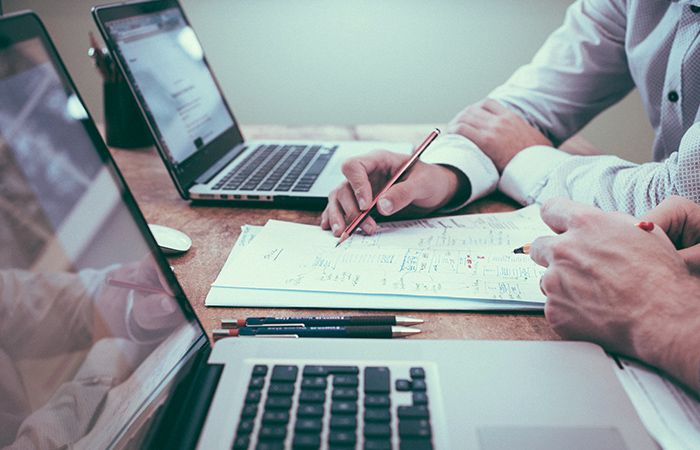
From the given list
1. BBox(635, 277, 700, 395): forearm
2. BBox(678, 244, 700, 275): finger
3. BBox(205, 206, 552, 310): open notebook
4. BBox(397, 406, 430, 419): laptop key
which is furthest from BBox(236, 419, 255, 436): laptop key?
BBox(678, 244, 700, 275): finger

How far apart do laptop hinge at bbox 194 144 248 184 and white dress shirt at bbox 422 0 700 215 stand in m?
0.36

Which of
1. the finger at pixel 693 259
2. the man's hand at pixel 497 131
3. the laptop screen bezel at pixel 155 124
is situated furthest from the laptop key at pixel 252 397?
the man's hand at pixel 497 131

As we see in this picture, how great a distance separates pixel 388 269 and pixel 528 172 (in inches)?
14.3

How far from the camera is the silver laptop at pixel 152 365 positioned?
36 centimetres

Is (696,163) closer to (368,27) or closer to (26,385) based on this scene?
(26,385)

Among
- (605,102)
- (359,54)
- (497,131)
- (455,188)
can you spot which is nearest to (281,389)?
(455,188)

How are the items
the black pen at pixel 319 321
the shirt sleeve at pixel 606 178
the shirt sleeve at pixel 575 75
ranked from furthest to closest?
the shirt sleeve at pixel 575 75
the shirt sleeve at pixel 606 178
the black pen at pixel 319 321

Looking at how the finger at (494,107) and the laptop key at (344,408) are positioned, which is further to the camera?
the finger at (494,107)

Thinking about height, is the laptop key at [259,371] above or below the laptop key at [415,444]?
above

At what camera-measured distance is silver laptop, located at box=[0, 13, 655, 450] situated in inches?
14.2

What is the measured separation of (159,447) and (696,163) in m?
0.67

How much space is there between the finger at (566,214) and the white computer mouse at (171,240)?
0.43 m

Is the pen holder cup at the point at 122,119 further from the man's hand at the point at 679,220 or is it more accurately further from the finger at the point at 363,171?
the man's hand at the point at 679,220

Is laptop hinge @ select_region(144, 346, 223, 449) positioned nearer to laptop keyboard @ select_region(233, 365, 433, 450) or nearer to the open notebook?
laptop keyboard @ select_region(233, 365, 433, 450)
